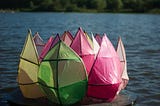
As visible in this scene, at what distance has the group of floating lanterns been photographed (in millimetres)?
13797

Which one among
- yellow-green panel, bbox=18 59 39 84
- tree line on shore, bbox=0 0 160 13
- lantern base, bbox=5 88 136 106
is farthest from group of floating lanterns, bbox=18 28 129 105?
tree line on shore, bbox=0 0 160 13

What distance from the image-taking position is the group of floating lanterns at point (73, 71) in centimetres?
1380

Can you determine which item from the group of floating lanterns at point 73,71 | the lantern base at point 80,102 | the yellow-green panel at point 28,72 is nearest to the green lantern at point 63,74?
the group of floating lanterns at point 73,71

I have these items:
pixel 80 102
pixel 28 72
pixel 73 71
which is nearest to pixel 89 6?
pixel 28 72

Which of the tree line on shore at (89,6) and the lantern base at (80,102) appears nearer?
the lantern base at (80,102)

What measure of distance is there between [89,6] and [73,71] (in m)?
169

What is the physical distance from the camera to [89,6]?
181000 mm

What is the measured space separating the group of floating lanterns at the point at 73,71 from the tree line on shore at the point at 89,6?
144 m

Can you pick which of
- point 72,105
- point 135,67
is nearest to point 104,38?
point 72,105

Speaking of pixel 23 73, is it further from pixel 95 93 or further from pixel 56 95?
pixel 95 93

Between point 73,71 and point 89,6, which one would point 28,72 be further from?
point 89,6

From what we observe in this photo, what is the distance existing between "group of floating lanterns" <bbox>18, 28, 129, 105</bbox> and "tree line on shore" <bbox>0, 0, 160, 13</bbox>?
14387cm

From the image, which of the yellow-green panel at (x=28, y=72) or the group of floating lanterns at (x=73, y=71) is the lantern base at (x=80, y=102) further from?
the yellow-green panel at (x=28, y=72)

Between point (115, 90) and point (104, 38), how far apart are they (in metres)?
1.86
